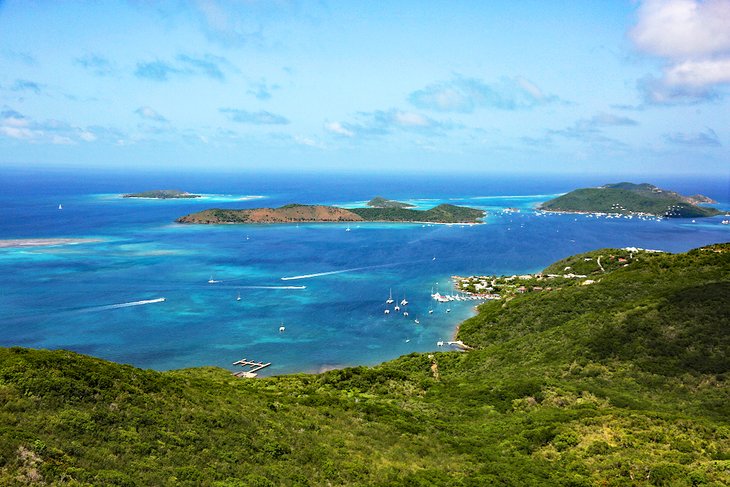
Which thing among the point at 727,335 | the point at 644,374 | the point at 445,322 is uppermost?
the point at 727,335

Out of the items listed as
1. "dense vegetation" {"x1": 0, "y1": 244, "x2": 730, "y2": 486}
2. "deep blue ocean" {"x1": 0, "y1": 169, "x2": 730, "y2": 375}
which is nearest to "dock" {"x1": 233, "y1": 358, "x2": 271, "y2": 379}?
"deep blue ocean" {"x1": 0, "y1": 169, "x2": 730, "y2": 375}

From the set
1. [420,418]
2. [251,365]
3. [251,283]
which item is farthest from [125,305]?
[420,418]

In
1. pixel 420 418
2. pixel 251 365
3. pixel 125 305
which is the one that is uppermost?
pixel 420 418

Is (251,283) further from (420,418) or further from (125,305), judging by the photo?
(420,418)

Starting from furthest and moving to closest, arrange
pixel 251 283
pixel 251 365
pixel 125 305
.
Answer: pixel 251 283
pixel 125 305
pixel 251 365

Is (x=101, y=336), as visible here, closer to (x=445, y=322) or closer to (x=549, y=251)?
(x=445, y=322)

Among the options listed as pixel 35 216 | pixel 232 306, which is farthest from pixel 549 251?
pixel 35 216

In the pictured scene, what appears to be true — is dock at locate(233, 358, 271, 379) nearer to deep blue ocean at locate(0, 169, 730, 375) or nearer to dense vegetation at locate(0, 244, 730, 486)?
deep blue ocean at locate(0, 169, 730, 375)
